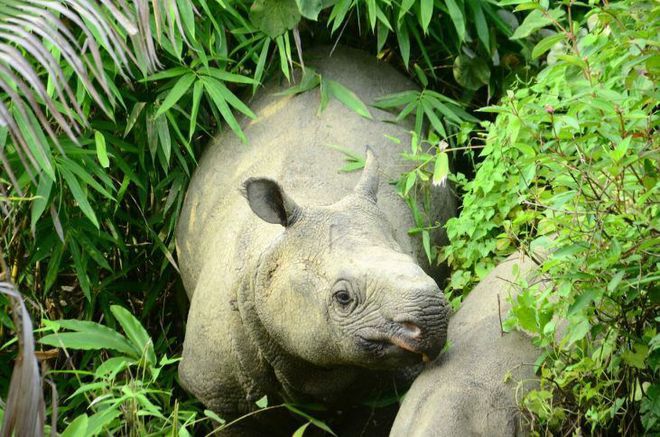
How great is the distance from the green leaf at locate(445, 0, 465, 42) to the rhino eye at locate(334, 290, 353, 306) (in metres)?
1.97

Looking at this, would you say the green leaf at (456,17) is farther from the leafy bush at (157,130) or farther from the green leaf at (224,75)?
the green leaf at (224,75)

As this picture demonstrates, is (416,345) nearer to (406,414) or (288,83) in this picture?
(406,414)

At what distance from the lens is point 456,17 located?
6375 millimetres

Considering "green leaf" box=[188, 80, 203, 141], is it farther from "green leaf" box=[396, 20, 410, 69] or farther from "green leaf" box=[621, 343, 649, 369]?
"green leaf" box=[621, 343, 649, 369]

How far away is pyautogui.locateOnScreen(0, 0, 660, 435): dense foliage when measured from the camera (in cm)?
417

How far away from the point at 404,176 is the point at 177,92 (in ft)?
3.83

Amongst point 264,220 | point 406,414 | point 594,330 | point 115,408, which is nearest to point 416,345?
point 406,414

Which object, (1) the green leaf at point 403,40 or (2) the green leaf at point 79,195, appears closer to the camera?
(2) the green leaf at point 79,195

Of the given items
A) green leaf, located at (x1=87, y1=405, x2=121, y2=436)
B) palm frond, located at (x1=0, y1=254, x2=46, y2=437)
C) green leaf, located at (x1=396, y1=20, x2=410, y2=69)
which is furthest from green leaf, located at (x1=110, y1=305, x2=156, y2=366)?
palm frond, located at (x1=0, y1=254, x2=46, y2=437)

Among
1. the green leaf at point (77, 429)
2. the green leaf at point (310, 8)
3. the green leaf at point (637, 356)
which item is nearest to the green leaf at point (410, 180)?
the green leaf at point (310, 8)

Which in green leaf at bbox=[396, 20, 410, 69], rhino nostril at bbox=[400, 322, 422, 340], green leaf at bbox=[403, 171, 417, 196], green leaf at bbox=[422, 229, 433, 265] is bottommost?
green leaf at bbox=[422, 229, 433, 265]

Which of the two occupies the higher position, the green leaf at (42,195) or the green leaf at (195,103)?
the green leaf at (195,103)

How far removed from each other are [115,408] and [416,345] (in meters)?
1.36

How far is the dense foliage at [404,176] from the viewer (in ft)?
13.7
